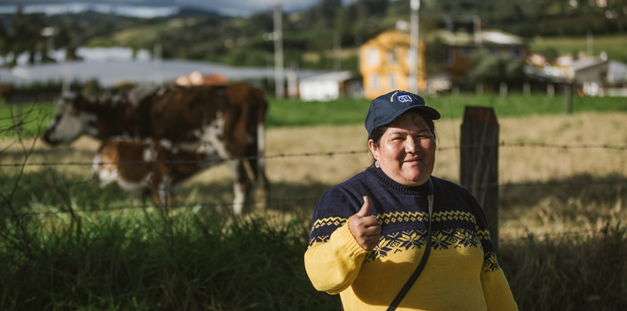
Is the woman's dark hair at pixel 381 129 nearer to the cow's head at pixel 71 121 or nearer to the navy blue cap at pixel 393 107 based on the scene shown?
the navy blue cap at pixel 393 107

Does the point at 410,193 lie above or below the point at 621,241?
above

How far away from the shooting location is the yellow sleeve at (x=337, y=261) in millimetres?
2109

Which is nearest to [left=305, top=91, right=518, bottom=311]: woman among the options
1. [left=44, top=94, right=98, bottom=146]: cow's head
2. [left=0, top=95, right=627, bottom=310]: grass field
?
[left=0, top=95, right=627, bottom=310]: grass field

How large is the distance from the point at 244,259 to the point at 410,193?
1944 mm

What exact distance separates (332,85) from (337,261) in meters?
67.2

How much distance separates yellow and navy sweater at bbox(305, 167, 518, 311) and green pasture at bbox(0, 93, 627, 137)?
520 inches

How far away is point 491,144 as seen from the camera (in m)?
4.30

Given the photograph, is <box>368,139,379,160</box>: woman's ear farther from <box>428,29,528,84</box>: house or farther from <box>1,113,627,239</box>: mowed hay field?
<box>428,29,528,84</box>: house

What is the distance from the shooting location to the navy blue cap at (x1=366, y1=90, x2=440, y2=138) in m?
2.31

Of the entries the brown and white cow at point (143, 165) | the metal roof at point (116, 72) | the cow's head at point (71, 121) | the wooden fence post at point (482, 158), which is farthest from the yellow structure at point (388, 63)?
the wooden fence post at point (482, 158)

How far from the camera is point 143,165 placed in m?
7.57

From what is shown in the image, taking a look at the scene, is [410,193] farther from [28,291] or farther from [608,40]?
[608,40]

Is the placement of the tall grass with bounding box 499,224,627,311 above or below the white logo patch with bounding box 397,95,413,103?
below

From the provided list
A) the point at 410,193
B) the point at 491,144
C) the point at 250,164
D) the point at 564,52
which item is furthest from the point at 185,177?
the point at 564,52
